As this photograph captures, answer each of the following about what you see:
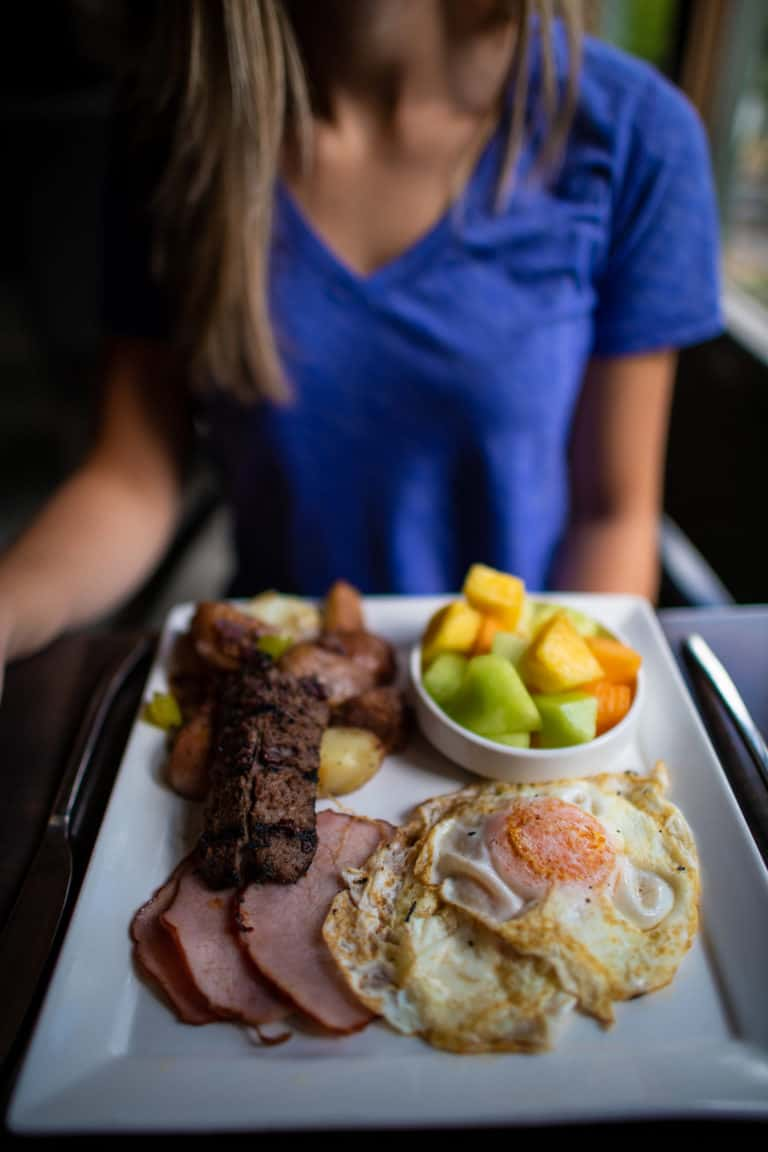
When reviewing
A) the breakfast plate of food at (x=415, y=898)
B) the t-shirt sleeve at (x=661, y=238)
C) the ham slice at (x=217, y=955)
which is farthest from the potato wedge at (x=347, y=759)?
the t-shirt sleeve at (x=661, y=238)

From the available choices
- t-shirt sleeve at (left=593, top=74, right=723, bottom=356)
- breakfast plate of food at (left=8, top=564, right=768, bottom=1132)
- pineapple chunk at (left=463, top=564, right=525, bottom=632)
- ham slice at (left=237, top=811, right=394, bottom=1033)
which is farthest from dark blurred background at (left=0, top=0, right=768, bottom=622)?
ham slice at (left=237, top=811, right=394, bottom=1033)

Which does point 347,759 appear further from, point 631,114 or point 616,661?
→ point 631,114

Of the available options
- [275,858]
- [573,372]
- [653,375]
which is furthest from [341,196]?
[275,858]

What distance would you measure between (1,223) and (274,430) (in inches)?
137

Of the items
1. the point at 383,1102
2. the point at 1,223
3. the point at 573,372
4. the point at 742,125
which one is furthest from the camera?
the point at 1,223

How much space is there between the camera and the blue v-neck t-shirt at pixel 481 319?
1.67 metres

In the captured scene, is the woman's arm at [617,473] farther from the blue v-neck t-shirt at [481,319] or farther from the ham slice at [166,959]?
the ham slice at [166,959]

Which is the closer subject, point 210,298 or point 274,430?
point 210,298

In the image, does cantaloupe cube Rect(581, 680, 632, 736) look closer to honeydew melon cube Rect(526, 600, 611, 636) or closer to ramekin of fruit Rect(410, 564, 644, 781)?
ramekin of fruit Rect(410, 564, 644, 781)

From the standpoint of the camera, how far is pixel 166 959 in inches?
39.0

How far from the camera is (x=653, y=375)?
1827mm

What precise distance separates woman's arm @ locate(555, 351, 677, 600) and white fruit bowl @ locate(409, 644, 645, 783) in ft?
2.43

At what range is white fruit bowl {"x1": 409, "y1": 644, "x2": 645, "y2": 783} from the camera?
1160 mm

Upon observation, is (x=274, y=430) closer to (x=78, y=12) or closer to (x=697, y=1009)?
(x=697, y=1009)
